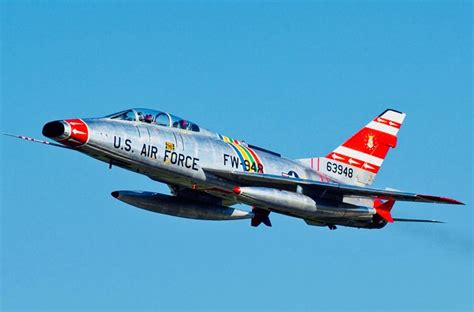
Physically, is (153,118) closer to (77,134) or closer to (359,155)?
(77,134)

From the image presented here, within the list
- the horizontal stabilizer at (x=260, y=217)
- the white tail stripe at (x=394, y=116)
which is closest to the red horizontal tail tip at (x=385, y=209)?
the horizontal stabilizer at (x=260, y=217)

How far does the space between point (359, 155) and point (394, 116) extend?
2.26 m

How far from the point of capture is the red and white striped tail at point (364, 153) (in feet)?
134

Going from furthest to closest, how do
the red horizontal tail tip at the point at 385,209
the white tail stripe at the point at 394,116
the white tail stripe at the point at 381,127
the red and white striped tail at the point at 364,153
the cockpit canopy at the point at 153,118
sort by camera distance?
1. the white tail stripe at the point at 394,116
2. the white tail stripe at the point at 381,127
3. the red and white striped tail at the point at 364,153
4. the red horizontal tail tip at the point at 385,209
5. the cockpit canopy at the point at 153,118

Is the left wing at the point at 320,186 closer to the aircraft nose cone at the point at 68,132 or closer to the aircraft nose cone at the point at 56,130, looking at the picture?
the aircraft nose cone at the point at 68,132

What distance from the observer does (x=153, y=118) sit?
3544cm

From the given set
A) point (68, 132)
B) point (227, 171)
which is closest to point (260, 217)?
point (227, 171)

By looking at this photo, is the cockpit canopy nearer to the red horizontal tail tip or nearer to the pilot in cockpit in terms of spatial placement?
the pilot in cockpit

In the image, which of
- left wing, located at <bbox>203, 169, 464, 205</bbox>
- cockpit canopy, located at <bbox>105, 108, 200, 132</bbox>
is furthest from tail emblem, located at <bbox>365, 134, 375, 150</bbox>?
cockpit canopy, located at <bbox>105, 108, 200, 132</bbox>

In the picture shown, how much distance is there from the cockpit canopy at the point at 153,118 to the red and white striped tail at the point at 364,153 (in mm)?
6137

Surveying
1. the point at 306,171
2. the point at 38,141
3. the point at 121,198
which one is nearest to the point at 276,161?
the point at 306,171

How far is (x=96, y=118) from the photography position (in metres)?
34.6

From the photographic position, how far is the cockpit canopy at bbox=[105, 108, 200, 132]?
35094 millimetres

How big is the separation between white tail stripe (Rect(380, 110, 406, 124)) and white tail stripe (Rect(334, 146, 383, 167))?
1664 millimetres
